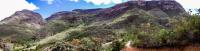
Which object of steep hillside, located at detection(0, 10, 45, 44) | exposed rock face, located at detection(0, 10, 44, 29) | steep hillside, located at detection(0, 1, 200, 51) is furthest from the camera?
exposed rock face, located at detection(0, 10, 44, 29)

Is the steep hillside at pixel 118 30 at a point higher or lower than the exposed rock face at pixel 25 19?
higher

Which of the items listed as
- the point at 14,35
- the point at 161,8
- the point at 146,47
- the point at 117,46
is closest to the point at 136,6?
the point at 161,8

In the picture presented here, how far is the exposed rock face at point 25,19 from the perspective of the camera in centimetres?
14388

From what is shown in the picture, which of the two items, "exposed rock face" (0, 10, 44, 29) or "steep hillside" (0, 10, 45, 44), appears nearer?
"steep hillside" (0, 10, 45, 44)

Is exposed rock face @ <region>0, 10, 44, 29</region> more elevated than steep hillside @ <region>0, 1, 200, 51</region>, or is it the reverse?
steep hillside @ <region>0, 1, 200, 51</region>

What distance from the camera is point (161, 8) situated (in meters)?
120

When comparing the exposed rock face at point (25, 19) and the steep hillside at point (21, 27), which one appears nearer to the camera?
the steep hillside at point (21, 27)

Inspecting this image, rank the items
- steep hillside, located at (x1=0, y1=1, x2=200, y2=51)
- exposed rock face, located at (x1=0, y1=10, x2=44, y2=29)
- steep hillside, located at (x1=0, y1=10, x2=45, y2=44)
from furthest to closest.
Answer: exposed rock face, located at (x1=0, y1=10, x2=44, y2=29) < steep hillside, located at (x1=0, y1=10, x2=45, y2=44) < steep hillside, located at (x1=0, y1=1, x2=200, y2=51)

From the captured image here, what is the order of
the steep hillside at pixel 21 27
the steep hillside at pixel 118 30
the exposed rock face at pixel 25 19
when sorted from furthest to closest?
1. the exposed rock face at pixel 25 19
2. the steep hillside at pixel 21 27
3. the steep hillside at pixel 118 30

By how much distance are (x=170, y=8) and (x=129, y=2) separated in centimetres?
1277

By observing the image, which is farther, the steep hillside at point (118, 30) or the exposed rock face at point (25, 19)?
the exposed rock face at point (25, 19)

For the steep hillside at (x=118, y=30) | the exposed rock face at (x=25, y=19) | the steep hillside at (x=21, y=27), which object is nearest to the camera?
the steep hillside at (x=118, y=30)

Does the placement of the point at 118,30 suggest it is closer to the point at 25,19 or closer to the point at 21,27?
the point at 21,27

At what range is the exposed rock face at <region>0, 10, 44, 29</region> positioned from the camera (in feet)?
472
